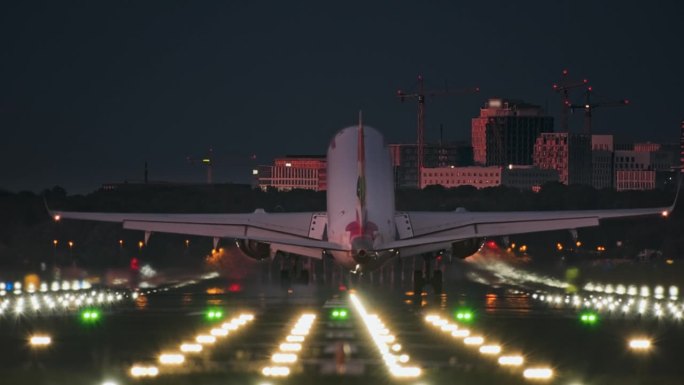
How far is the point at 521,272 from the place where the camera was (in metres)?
109

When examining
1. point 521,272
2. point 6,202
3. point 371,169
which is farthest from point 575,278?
point 6,202

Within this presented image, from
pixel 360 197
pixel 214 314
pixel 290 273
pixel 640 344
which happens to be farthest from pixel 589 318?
pixel 290 273

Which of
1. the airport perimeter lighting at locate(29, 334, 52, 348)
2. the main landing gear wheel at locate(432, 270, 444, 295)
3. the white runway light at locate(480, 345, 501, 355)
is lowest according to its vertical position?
the white runway light at locate(480, 345, 501, 355)

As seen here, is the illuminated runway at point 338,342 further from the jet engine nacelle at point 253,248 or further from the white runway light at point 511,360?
the jet engine nacelle at point 253,248

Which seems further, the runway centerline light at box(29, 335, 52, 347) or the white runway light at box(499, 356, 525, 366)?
the runway centerline light at box(29, 335, 52, 347)

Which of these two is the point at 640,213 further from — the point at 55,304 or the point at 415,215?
the point at 55,304

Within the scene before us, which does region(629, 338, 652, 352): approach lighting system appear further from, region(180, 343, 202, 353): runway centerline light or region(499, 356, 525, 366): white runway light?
region(180, 343, 202, 353): runway centerline light

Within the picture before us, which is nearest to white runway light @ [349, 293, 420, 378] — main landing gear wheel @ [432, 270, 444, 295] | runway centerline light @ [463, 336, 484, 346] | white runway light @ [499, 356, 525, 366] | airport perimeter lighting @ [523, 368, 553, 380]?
runway centerline light @ [463, 336, 484, 346]

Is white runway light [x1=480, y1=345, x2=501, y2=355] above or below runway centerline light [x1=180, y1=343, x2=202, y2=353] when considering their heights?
below

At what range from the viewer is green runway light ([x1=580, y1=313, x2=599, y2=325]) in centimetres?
6944

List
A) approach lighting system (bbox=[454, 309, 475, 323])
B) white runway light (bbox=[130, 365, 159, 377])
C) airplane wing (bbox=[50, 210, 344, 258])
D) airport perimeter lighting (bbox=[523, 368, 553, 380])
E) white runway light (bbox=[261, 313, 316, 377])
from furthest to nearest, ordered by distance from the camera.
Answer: airplane wing (bbox=[50, 210, 344, 258]) < approach lighting system (bbox=[454, 309, 475, 323]) < white runway light (bbox=[261, 313, 316, 377]) < white runway light (bbox=[130, 365, 159, 377]) < airport perimeter lighting (bbox=[523, 368, 553, 380])

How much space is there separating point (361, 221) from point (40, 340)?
873 inches

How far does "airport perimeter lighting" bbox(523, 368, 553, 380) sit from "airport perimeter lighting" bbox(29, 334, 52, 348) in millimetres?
18544

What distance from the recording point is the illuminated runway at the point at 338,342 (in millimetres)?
49469
